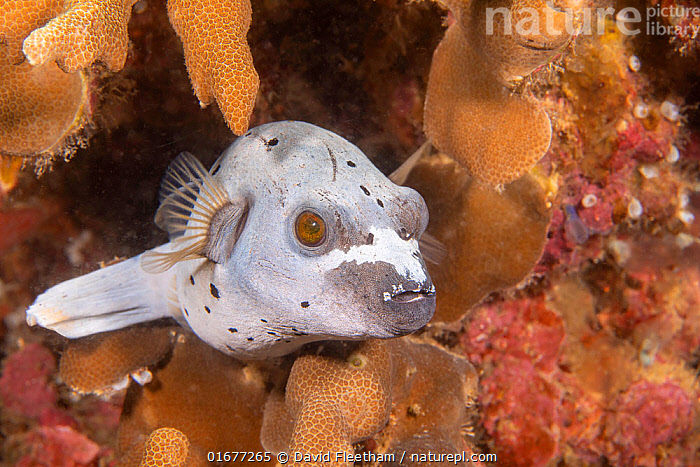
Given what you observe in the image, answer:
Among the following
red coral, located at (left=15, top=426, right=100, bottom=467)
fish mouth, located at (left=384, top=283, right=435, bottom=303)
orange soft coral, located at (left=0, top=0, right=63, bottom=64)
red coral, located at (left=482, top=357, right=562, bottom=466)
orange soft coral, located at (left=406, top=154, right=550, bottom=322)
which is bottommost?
red coral, located at (left=15, top=426, right=100, bottom=467)

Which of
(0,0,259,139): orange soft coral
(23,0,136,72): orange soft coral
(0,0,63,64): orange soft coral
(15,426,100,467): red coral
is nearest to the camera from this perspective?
(23,0,136,72): orange soft coral

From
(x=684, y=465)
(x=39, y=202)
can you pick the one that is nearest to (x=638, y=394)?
(x=684, y=465)

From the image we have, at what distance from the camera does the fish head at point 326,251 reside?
2076 millimetres

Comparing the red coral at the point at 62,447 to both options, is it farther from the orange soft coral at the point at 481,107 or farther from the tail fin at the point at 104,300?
Answer: the orange soft coral at the point at 481,107

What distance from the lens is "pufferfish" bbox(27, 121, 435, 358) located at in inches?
82.7

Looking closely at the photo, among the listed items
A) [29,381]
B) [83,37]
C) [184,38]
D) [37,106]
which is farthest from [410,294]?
[29,381]

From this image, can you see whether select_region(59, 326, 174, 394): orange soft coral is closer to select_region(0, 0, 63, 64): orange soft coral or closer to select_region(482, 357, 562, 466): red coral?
select_region(0, 0, 63, 64): orange soft coral

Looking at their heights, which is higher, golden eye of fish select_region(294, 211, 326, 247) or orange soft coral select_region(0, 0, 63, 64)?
orange soft coral select_region(0, 0, 63, 64)

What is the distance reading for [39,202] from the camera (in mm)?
3416

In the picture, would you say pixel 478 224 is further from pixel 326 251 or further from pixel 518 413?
pixel 518 413

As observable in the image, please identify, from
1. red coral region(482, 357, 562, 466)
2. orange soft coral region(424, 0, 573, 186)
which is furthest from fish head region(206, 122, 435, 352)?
red coral region(482, 357, 562, 466)

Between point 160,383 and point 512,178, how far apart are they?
3.21 m

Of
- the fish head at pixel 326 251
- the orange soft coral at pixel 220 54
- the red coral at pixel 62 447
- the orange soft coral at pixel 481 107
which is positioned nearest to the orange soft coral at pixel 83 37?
the orange soft coral at pixel 220 54

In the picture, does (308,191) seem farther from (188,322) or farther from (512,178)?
(512,178)
